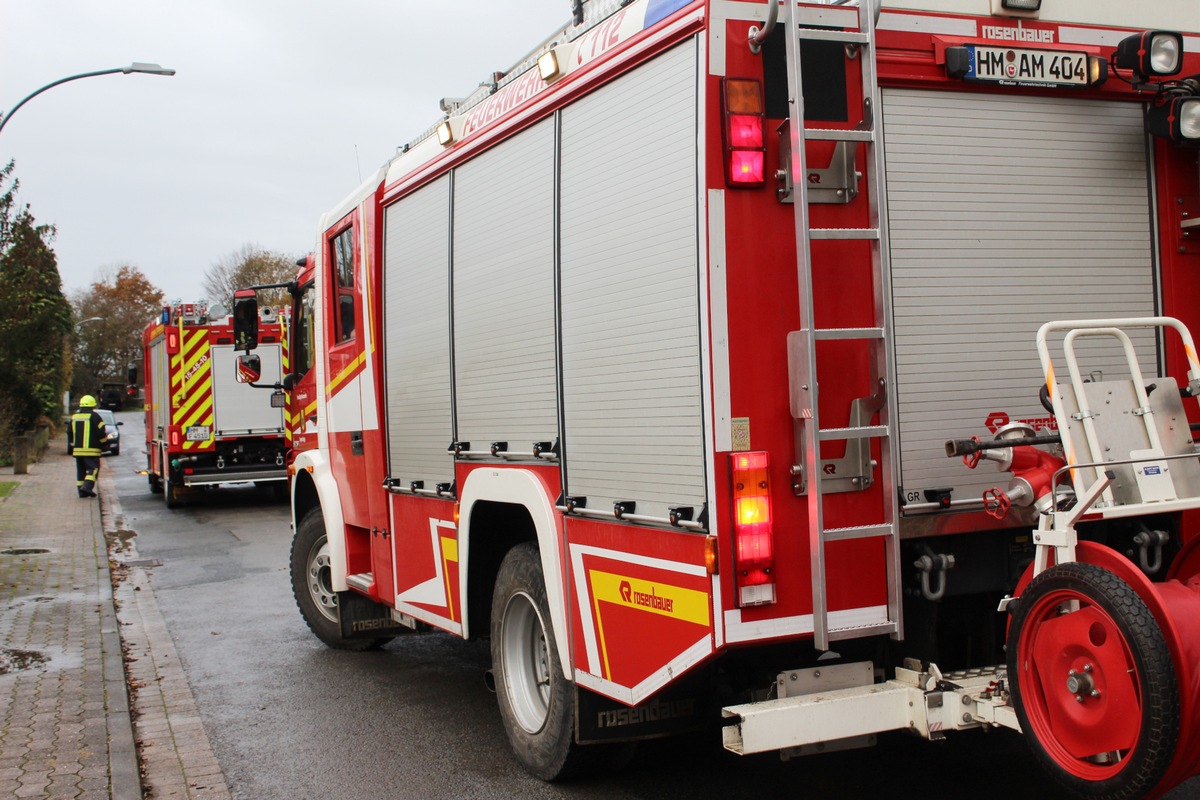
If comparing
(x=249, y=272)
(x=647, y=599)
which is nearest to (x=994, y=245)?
(x=647, y=599)

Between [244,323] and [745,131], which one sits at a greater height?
[745,131]

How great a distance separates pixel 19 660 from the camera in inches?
319

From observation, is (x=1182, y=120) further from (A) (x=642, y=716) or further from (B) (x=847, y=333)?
(A) (x=642, y=716)

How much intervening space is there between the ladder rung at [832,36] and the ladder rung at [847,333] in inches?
37.3

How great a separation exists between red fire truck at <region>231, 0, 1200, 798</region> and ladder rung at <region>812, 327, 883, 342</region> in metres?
0.01

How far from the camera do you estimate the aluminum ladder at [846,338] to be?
381 cm

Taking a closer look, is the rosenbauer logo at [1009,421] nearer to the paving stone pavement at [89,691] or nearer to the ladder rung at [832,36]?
the ladder rung at [832,36]

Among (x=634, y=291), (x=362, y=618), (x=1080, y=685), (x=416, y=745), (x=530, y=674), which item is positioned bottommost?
(x=416, y=745)

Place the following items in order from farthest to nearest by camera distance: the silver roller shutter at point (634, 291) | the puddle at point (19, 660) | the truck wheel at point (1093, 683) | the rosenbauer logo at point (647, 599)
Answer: the puddle at point (19, 660) → the rosenbauer logo at point (647, 599) → the silver roller shutter at point (634, 291) → the truck wheel at point (1093, 683)

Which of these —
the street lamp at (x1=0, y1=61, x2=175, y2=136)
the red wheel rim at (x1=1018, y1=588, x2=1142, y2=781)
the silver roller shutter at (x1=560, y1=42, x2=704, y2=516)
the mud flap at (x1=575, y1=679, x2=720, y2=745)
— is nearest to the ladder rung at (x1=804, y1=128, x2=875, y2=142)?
the silver roller shutter at (x1=560, y1=42, x2=704, y2=516)

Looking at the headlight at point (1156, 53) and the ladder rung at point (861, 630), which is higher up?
the headlight at point (1156, 53)

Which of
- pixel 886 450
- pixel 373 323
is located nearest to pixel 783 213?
pixel 886 450

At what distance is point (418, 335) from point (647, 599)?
2.64m

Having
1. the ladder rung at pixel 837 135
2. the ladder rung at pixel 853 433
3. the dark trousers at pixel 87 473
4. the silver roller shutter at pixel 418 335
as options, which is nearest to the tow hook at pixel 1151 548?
the ladder rung at pixel 853 433
